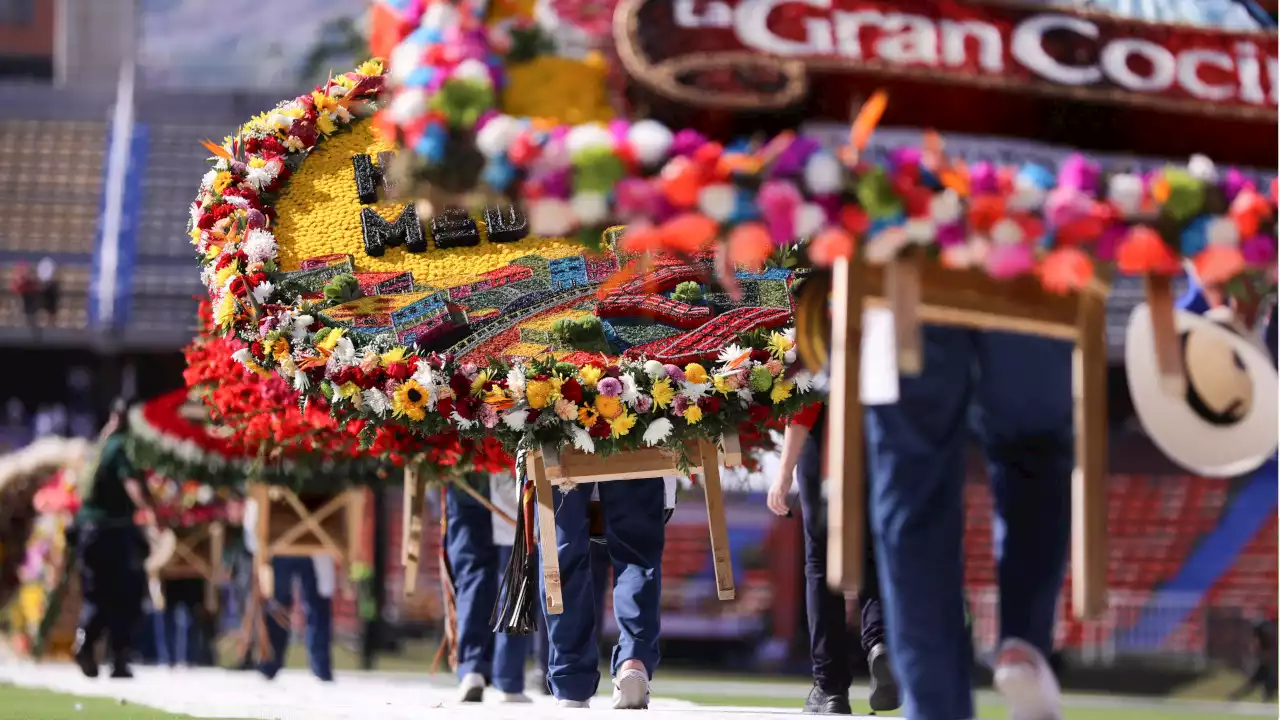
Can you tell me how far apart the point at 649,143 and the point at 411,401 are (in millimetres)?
3133

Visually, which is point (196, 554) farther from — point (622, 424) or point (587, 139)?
point (587, 139)

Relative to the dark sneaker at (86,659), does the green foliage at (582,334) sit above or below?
above

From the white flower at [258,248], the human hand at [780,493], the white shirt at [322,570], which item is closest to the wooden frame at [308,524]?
the white shirt at [322,570]

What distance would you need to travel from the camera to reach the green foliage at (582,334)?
6.82m

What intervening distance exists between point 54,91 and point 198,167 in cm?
371

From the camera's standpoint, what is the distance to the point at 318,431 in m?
8.51

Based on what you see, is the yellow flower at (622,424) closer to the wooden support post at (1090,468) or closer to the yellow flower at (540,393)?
the yellow flower at (540,393)

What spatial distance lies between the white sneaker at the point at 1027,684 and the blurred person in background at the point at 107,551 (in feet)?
29.9

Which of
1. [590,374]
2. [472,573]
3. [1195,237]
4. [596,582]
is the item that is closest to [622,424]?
[590,374]

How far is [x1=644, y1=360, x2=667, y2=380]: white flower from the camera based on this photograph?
6738 mm

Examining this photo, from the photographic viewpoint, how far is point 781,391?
670 cm

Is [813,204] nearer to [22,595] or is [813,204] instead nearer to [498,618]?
[498,618]

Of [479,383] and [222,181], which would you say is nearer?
[479,383]

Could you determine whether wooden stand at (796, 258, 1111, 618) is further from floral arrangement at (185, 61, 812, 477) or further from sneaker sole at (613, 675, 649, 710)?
sneaker sole at (613, 675, 649, 710)
